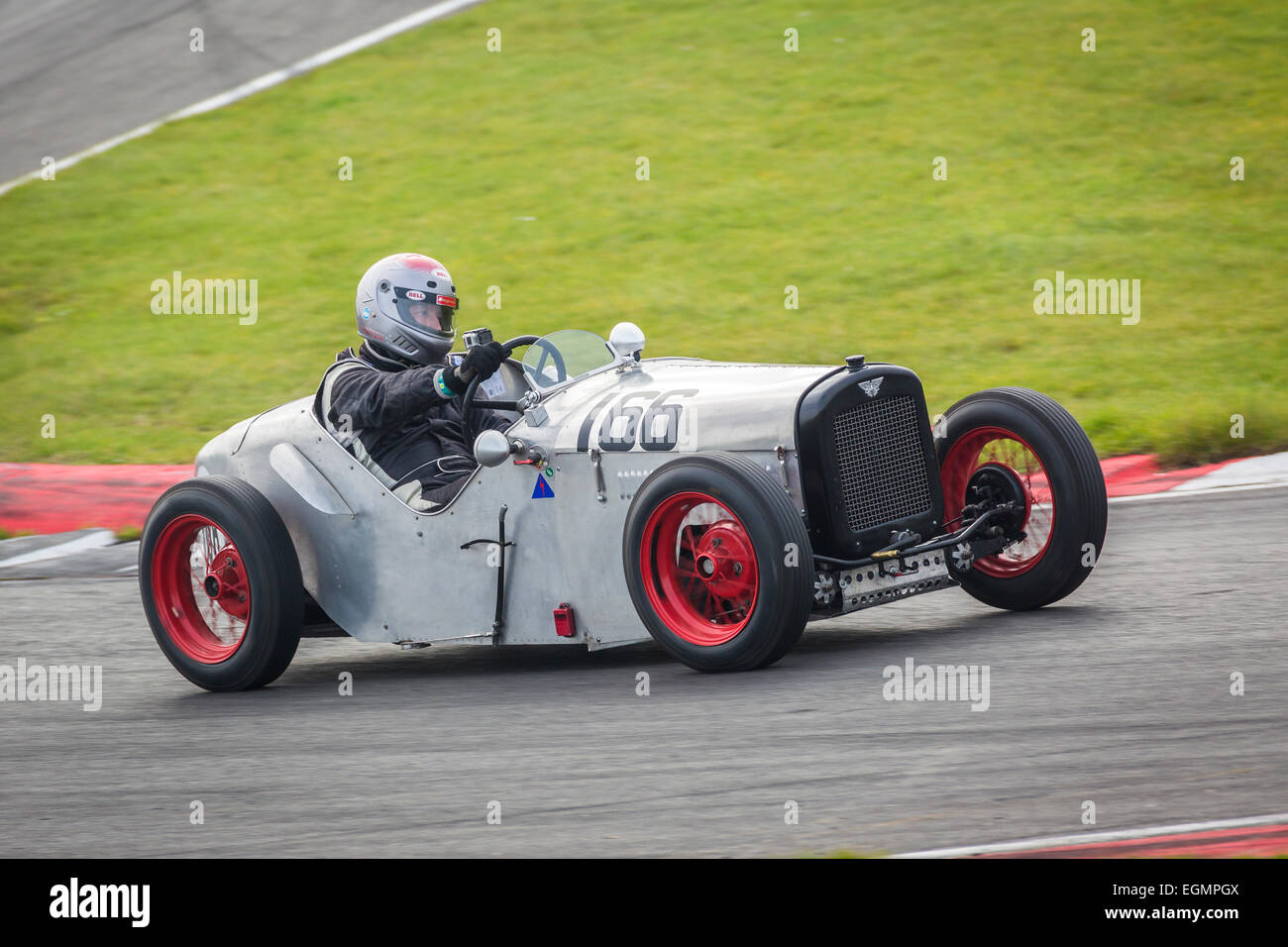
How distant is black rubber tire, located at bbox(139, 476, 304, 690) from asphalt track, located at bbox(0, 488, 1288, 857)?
0.11m

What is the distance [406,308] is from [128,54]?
16.0 meters

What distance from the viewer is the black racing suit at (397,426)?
666 cm

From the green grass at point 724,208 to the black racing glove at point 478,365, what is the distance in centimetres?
603

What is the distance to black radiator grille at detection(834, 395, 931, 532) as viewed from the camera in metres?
5.93

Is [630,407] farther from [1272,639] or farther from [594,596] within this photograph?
[1272,639]

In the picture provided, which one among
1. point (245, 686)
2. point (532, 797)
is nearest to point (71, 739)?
point (245, 686)

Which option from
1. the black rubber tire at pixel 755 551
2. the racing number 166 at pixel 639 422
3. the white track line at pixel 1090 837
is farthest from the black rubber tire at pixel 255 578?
the white track line at pixel 1090 837

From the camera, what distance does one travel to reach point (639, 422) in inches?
240

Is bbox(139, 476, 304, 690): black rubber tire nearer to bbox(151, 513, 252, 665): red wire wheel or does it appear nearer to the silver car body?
bbox(151, 513, 252, 665): red wire wheel

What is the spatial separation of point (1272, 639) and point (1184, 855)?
241cm

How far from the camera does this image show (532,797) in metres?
4.69
